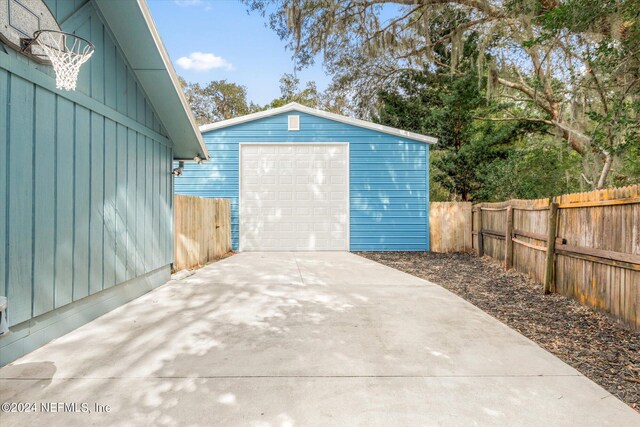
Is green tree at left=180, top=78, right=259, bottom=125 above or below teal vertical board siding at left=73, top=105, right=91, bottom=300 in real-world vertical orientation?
above

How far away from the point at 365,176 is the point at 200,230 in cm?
436

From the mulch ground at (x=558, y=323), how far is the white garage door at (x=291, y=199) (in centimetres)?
304

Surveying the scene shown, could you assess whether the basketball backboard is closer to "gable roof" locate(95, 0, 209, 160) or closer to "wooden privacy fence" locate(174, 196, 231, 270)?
"gable roof" locate(95, 0, 209, 160)

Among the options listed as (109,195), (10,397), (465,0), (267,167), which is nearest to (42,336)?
(10,397)

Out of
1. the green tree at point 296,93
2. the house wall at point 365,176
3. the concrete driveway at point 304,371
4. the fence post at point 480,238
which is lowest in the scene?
the concrete driveway at point 304,371

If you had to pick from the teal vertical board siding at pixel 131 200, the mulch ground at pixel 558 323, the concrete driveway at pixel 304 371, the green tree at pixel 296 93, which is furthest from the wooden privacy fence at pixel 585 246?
the green tree at pixel 296 93

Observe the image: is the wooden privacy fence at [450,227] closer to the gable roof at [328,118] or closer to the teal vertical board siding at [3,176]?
the gable roof at [328,118]

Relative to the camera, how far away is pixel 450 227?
9.25 metres

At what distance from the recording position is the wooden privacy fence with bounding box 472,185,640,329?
3264 mm

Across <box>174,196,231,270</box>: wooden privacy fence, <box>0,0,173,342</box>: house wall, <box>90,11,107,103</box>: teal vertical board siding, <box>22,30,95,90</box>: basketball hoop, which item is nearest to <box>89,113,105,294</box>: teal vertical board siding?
<box>0,0,173,342</box>: house wall

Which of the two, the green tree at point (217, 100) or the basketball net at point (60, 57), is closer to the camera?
the basketball net at point (60, 57)

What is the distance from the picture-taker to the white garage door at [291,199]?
30.1ft

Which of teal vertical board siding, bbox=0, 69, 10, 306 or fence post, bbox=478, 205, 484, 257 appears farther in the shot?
fence post, bbox=478, 205, 484, 257

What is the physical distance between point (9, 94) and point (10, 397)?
6.42 feet
